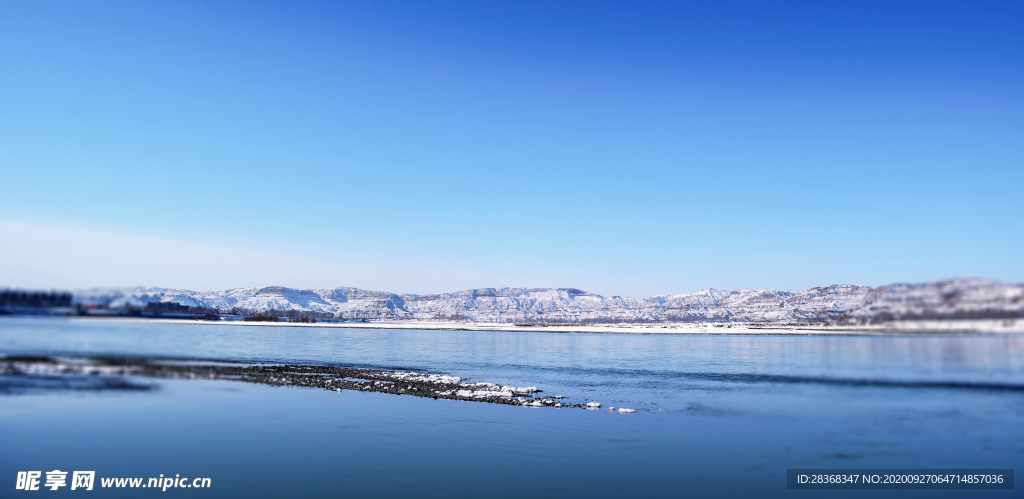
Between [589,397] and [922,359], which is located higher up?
[922,359]

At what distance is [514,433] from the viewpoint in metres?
18.3

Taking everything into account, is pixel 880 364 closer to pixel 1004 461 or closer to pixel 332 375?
pixel 1004 461

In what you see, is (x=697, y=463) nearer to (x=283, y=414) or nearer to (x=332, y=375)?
(x=283, y=414)

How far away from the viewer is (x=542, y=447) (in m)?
16.5

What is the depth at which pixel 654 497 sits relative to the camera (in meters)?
12.6

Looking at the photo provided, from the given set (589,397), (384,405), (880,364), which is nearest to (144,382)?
(384,405)

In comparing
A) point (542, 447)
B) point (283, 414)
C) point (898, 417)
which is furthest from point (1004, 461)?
point (283, 414)

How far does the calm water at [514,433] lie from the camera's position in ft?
45.0

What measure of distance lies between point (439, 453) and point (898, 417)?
52.2 ft

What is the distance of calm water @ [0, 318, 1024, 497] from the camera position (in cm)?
1371

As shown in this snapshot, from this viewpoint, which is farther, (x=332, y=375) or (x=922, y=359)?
(x=332, y=375)

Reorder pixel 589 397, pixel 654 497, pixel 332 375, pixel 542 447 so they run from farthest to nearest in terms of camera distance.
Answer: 1. pixel 332 375
2. pixel 589 397
3. pixel 542 447
4. pixel 654 497

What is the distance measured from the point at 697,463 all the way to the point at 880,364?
8.52 metres

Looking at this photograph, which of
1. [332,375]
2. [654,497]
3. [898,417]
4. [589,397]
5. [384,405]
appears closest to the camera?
[654,497]
